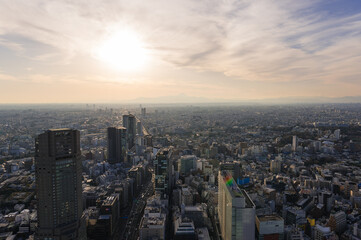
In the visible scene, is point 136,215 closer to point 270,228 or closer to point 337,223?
point 270,228

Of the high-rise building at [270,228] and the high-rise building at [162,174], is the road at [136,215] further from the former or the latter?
the high-rise building at [270,228]

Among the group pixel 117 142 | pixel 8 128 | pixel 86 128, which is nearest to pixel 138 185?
pixel 117 142

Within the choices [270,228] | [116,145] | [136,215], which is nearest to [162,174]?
[136,215]

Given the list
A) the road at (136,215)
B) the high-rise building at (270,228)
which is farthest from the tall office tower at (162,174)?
the high-rise building at (270,228)

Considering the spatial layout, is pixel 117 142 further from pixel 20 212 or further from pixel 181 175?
pixel 20 212

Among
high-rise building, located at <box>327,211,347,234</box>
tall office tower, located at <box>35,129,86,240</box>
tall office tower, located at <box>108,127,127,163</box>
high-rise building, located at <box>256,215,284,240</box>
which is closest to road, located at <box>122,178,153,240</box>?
tall office tower, located at <box>35,129,86,240</box>

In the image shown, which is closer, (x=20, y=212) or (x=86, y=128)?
(x=20, y=212)

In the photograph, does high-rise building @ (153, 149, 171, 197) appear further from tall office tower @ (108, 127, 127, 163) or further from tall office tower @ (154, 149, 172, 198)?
tall office tower @ (108, 127, 127, 163)
